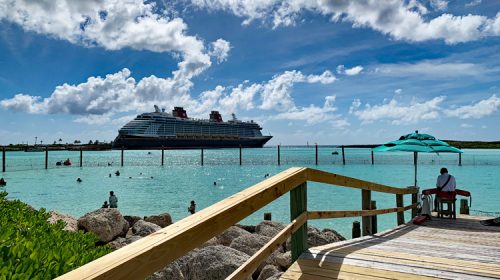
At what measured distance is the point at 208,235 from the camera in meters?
1.54

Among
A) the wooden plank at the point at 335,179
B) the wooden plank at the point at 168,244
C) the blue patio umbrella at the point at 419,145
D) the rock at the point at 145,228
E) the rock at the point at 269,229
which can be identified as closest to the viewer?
the wooden plank at the point at 168,244

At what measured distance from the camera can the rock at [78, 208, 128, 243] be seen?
7852 mm

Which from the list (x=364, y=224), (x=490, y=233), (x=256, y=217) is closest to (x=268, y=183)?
(x=364, y=224)

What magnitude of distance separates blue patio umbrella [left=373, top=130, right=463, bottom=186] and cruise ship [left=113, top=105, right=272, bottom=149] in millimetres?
75193

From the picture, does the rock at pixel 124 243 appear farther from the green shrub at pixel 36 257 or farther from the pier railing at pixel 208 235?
the pier railing at pixel 208 235

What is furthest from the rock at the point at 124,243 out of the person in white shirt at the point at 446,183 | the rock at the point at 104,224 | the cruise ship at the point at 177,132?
the cruise ship at the point at 177,132

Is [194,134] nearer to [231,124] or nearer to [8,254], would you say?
[231,124]

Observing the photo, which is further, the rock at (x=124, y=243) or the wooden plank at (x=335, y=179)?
the rock at (x=124, y=243)

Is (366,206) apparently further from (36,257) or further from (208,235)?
(36,257)

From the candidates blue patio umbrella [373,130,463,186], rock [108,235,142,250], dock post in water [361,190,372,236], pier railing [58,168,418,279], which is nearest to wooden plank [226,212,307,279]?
pier railing [58,168,418,279]

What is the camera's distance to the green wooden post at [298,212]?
9.30ft

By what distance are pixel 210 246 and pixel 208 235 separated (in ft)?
13.5

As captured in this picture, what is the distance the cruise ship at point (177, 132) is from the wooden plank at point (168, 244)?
80939 mm

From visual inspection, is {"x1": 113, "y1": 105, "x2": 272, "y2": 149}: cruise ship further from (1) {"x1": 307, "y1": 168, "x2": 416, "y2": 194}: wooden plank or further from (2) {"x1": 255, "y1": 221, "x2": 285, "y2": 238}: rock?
(1) {"x1": 307, "y1": 168, "x2": 416, "y2": 194}: wooden plank
